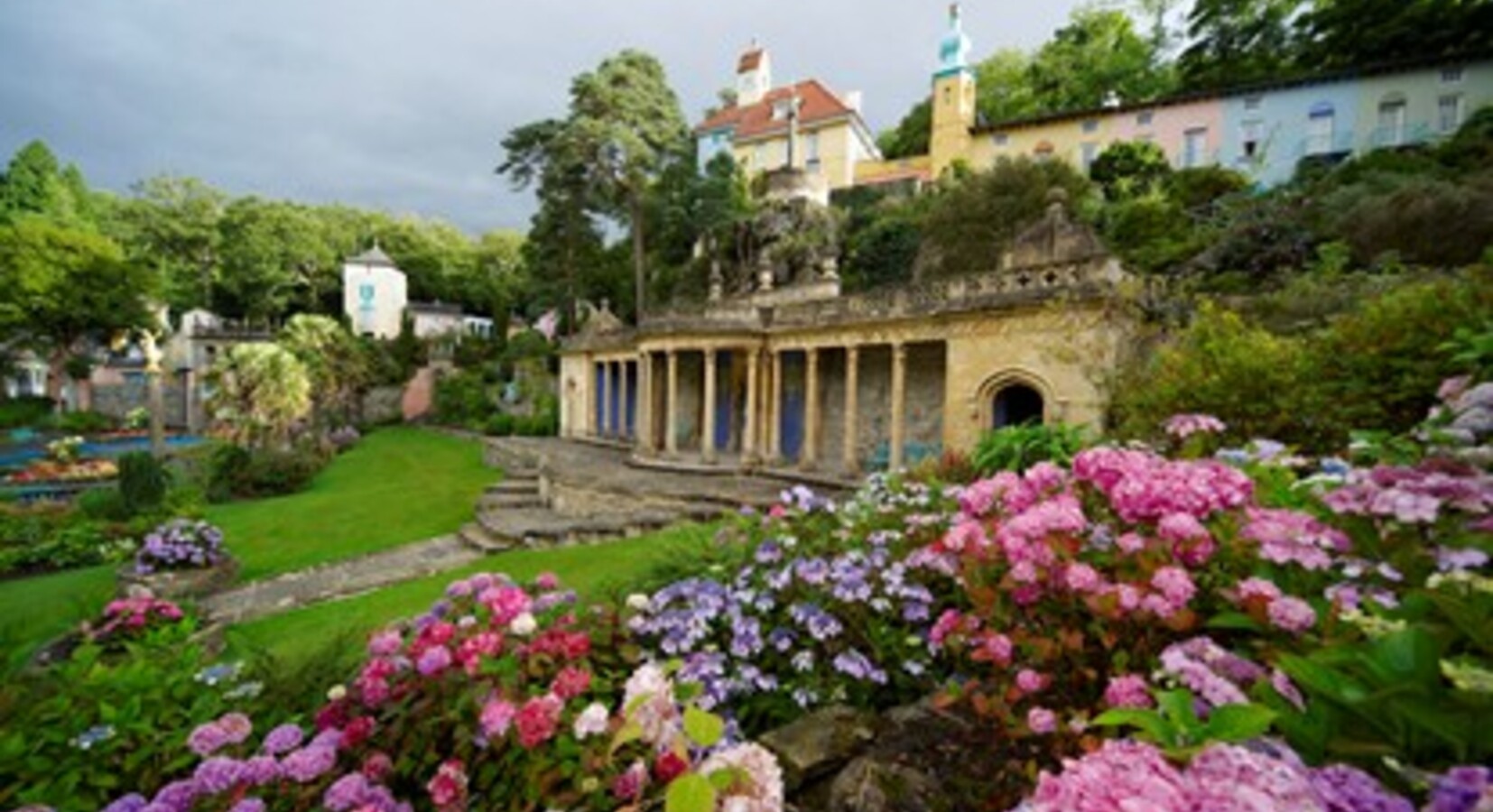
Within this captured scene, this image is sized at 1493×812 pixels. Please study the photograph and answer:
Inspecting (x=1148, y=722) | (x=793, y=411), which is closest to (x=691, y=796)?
(x=1148, y=722)

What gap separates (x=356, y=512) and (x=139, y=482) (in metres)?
4.65

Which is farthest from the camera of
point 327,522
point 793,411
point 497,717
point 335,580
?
point 793,411

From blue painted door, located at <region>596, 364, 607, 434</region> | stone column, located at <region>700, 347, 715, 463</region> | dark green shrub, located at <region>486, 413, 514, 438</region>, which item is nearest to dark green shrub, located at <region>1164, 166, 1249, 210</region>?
stone column, located at <region>700, 347, 715, 463</region>

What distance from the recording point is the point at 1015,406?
12078 mm

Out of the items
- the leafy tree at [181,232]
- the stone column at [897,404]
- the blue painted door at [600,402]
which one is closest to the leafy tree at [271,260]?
the leafy tree at [181,232]

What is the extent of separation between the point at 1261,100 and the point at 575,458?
110 ft

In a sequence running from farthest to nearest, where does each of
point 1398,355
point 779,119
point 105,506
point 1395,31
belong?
point 779,119
point 1395,31
point 105,506
point 1398,355

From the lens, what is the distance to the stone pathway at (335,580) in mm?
9734

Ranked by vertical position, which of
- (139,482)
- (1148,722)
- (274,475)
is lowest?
(274,475)

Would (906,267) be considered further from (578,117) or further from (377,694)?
(377,694)

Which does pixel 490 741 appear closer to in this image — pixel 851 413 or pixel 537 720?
pixel 537 720

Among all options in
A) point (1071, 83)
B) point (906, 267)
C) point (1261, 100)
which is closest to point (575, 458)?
point (906, 267)

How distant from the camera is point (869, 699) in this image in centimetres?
300

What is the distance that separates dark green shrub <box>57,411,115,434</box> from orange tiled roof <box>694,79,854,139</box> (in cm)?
4442
